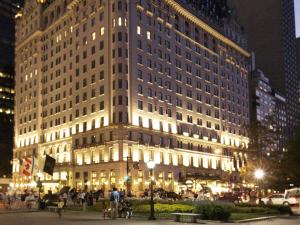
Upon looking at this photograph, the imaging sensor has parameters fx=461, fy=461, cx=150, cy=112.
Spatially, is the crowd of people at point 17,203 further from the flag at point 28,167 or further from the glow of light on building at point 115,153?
the glow of light on building at point 115,153

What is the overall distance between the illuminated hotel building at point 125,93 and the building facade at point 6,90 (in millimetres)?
35525

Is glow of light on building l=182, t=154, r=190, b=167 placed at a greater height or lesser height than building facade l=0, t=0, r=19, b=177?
lesser

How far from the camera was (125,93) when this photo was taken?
3556 inches

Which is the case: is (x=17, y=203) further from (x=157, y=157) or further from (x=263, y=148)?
(x=157, y=157)

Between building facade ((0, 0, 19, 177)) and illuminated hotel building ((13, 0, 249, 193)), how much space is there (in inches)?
1399

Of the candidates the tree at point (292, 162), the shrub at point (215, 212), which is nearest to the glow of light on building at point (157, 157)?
the tree at point (292, 162)

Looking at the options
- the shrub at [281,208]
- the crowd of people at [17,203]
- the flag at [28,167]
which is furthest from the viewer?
the crowd of people at [17,203]

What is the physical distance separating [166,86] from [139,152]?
18.6 meters

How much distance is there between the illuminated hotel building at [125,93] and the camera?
91375 mm

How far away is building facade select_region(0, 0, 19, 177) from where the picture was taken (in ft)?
535

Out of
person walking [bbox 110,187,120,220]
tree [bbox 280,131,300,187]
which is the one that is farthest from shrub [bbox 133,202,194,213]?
tree [bbox 280,131,300,187]

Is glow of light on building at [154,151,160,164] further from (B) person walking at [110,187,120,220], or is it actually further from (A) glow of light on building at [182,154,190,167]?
(B) person walking at [110,187,120,220]

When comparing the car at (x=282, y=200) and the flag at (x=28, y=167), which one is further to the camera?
the car at (x=282, y=200)

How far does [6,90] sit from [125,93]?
298 ft
